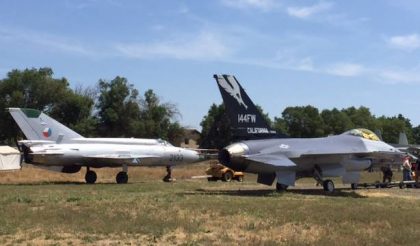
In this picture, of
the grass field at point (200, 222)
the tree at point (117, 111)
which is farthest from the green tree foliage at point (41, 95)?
the grass field at point (200, 222)

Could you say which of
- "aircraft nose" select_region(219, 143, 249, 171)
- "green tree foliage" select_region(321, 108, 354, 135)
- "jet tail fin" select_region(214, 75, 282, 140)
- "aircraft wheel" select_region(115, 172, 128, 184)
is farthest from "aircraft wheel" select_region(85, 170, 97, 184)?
"green tree foliage" select_region(321, 108, 354, 135)

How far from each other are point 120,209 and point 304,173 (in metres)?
12.3

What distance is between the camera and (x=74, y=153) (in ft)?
110

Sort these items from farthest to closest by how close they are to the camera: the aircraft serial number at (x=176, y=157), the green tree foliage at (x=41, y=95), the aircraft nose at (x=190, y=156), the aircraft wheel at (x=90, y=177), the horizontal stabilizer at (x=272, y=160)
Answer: the green tree foliage at (x=41, y=95) → the aircraft nose at (x=190, y=156) → the aircraft serial number at (x=176, y=157) → the aircraft wheel at (x=90, y=177) → the horizontal stabilizer at (x=272, y=160)

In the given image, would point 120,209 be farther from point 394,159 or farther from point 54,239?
point 394,159

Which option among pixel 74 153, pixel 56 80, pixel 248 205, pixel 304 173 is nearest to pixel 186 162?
pixel 74 153

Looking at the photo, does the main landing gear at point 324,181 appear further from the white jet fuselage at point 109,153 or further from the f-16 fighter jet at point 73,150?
the white jet fuselage at point 109,153

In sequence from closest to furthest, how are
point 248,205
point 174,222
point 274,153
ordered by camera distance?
point 174,222 < point 248,205 < point 274,153

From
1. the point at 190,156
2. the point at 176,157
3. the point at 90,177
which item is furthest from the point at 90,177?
the point at 190,156

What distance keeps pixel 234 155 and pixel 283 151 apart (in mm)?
2289

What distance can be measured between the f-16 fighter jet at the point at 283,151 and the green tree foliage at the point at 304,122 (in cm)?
9668

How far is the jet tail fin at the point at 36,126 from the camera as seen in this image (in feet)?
111

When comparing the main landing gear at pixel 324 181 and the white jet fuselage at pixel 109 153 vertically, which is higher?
the white jet fuselage at pixel 109 153

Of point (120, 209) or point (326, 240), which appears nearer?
point (326, 240)
